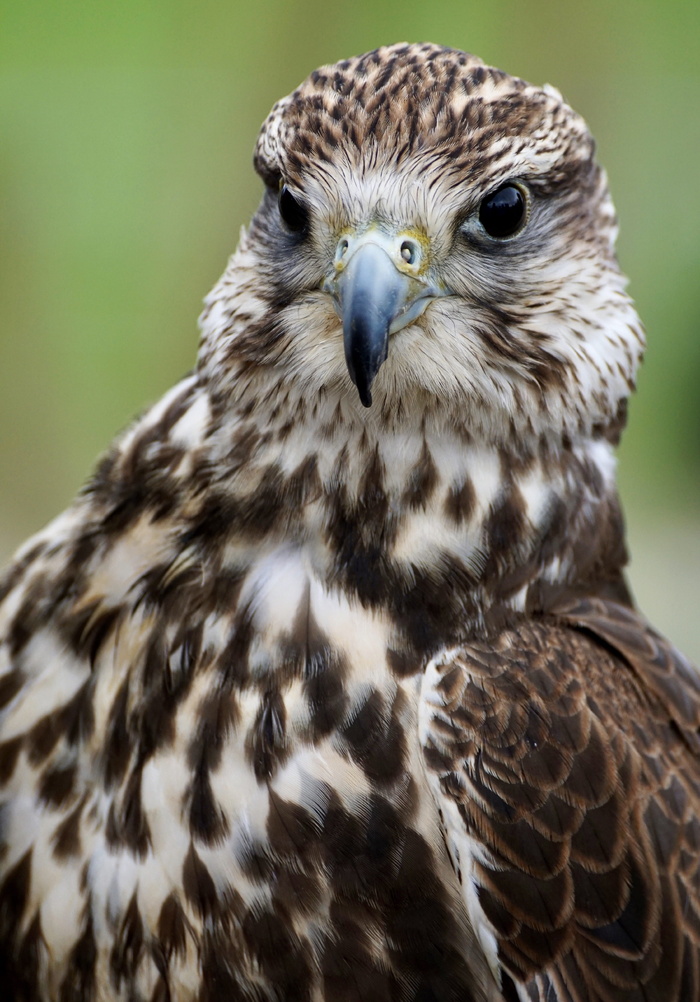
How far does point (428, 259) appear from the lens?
1583 mm

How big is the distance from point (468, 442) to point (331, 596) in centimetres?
31

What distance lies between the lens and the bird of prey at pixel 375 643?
59.4 inches

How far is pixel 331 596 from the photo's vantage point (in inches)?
64.9

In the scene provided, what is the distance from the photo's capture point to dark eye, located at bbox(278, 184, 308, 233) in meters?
1.62

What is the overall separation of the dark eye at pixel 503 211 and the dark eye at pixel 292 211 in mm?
264

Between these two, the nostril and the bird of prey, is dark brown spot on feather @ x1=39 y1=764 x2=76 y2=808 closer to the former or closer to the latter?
the bird of prey

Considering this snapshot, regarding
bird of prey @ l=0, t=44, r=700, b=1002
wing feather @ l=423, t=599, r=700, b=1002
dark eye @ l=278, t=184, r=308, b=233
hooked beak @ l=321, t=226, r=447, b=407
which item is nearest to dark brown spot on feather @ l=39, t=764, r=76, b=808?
bird of prey @ l=0, t=44, r=700, b=1002

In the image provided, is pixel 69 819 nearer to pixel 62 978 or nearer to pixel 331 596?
pixel 62 978

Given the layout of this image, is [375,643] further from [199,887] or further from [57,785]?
[57,785]

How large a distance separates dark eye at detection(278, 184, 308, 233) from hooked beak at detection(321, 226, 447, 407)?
10cm

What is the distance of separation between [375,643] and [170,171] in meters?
3.01

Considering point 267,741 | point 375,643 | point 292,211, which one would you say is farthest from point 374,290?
point 267,741

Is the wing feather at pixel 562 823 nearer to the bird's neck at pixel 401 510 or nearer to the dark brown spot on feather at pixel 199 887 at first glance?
the bird's neck at pixel 401 510

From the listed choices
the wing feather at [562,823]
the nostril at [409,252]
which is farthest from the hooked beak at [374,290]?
the wing feather at [562,823]
